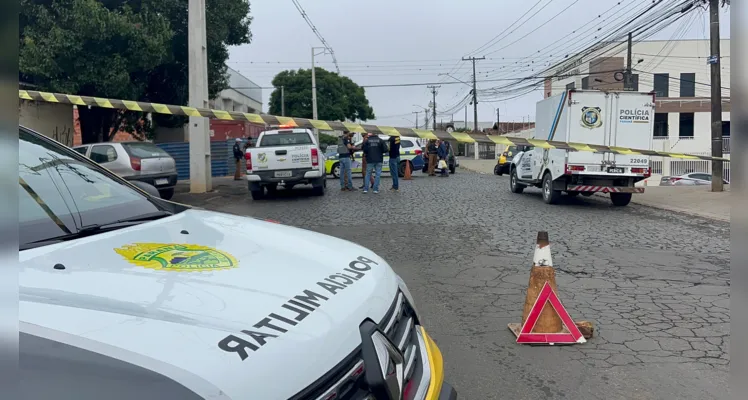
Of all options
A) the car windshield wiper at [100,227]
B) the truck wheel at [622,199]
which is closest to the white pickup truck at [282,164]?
the truck wheel at [622,199]

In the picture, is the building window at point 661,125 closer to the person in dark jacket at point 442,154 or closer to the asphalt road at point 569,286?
the person in dark jacket at point 442,154

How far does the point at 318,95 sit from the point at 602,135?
1645 inches

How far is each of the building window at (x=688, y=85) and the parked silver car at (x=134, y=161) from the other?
41.6 metres

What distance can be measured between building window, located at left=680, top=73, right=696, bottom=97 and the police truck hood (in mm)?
48022

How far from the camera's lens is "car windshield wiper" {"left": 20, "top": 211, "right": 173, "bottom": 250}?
7.61 feet

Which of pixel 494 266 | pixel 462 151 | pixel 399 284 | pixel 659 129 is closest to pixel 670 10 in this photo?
pixel 494 266

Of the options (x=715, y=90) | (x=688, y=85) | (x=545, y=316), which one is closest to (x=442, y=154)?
(x=715, y=90)

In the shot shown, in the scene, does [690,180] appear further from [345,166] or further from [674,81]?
[674,81]

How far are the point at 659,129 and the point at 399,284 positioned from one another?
44.7 m

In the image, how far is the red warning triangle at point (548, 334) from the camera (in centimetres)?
431

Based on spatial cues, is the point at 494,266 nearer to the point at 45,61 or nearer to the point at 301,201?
the point at 301,201

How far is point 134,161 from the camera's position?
14305 millimetres

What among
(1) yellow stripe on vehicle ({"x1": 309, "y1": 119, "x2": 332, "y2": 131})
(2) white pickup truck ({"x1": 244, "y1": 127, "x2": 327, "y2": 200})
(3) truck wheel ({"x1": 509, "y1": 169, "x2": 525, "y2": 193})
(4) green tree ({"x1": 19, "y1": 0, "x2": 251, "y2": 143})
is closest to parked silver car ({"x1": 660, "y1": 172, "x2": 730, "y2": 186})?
(3) truck wheel ({"x1": 509, "y1": 169, "x2": 525, "y2": 193})

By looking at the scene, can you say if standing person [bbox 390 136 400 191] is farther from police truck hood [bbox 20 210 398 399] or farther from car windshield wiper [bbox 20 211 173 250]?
police truck hood [bbox 20 210 398 399]
